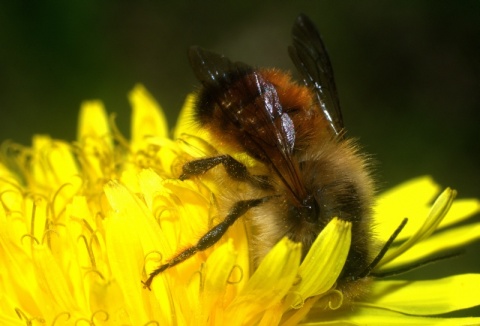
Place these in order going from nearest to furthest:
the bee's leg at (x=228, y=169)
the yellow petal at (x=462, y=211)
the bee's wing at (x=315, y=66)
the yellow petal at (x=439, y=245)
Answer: the bee's leg at (x=228, y=169)
the bee's wing at (x=315, y=66)
the yellow petal at (x=439, y=245)
the yellow petal at (x=462, y=211)

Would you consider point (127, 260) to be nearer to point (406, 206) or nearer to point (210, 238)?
point (210, 238)

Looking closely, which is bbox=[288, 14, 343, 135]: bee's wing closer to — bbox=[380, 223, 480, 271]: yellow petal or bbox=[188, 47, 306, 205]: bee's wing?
bbox=[188, 47, 306, 205]: bee's wing

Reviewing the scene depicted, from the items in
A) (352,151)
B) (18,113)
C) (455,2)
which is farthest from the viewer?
(455,2)

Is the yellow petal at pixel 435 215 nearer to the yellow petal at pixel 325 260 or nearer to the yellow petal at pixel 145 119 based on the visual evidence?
the yellow petal at pixel 325 260

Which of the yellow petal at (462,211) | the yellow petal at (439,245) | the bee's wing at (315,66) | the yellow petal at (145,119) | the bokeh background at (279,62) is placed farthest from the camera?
the bokeh background at (279,62)

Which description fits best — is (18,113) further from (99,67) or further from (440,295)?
(440,295)

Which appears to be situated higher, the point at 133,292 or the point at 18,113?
the point at 18,113

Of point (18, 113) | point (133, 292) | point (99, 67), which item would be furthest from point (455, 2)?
point (133, 292)

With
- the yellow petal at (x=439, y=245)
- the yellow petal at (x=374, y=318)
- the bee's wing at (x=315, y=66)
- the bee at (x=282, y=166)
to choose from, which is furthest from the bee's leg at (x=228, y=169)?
the yellow petal at (x=439, y=245)
